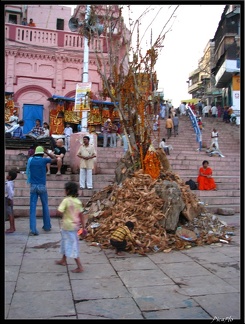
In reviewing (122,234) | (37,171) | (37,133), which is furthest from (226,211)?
(37,133)

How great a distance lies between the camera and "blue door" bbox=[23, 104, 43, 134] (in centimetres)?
1933

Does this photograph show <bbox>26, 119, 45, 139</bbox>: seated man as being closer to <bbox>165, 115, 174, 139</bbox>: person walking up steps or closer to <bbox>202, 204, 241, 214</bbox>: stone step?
<bbox>165, 115, 174, 139</bbox>: person walking up steps

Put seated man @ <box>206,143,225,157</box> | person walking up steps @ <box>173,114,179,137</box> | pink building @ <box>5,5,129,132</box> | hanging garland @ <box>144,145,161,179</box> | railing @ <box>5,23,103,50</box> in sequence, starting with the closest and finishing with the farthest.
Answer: hanging garland @ <box>144,145,161,179</box> → seated man @ <box>206,143,225,157</box> → person walking up steps @ <box>173,114,179,137</box> → pink building @ <box>5,5,129,132</box> → railing @ <box>5,23,103,50</box>

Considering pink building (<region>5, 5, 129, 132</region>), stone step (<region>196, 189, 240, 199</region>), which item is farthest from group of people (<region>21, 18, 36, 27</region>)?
stone step (<region>196, 189, 240, 199</region>)

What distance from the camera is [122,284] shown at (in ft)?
13.8

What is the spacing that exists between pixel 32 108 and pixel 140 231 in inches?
593

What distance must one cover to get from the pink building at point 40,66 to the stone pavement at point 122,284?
14469 millimetres

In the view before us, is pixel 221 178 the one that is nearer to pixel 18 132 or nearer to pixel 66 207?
pixel 66 207

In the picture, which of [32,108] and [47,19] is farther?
[47,19]

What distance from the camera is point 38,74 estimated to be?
1934 cm

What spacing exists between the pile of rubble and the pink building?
519 inches

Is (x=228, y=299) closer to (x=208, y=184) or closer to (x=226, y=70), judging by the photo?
(x=208, y=184)

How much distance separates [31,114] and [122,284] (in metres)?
16.6
